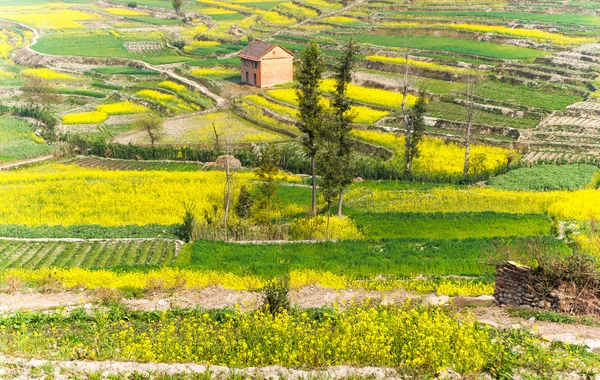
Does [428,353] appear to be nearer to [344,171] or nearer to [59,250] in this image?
[344,171]

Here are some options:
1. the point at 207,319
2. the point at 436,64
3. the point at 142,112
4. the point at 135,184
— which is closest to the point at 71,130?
the point at 142,112

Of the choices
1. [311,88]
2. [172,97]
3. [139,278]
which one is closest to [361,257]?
[139,278]

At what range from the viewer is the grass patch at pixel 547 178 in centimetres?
3015

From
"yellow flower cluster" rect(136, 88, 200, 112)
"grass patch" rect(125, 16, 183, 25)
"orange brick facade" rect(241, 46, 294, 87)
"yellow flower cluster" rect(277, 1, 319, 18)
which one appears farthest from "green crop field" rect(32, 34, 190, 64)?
"yellow flower cluster" rect(277, 1, 319, 18)

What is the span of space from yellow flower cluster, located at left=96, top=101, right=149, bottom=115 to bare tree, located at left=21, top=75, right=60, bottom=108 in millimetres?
5173

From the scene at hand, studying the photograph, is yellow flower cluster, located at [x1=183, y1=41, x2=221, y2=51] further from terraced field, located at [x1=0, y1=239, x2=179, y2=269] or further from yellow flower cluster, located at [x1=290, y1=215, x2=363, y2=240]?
terraced field, located at [x1=0, y1=239, x2=179, y2=269]

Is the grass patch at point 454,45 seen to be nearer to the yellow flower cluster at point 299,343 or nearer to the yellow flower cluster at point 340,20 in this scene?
the yellow flower cluster at point 340,20

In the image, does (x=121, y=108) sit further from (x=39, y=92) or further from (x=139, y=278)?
(x=139, y=278)

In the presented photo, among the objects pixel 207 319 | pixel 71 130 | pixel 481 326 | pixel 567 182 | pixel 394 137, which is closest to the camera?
pixel 481 326

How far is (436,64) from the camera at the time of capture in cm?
5472

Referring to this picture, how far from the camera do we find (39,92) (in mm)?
53344

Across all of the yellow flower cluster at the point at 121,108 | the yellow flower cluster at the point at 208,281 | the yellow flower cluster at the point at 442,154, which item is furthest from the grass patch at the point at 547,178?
the yellow flower cluster at the point at 121,108

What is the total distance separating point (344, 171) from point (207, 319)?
12735 mm

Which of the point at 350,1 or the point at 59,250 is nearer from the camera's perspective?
the point at 59,250
